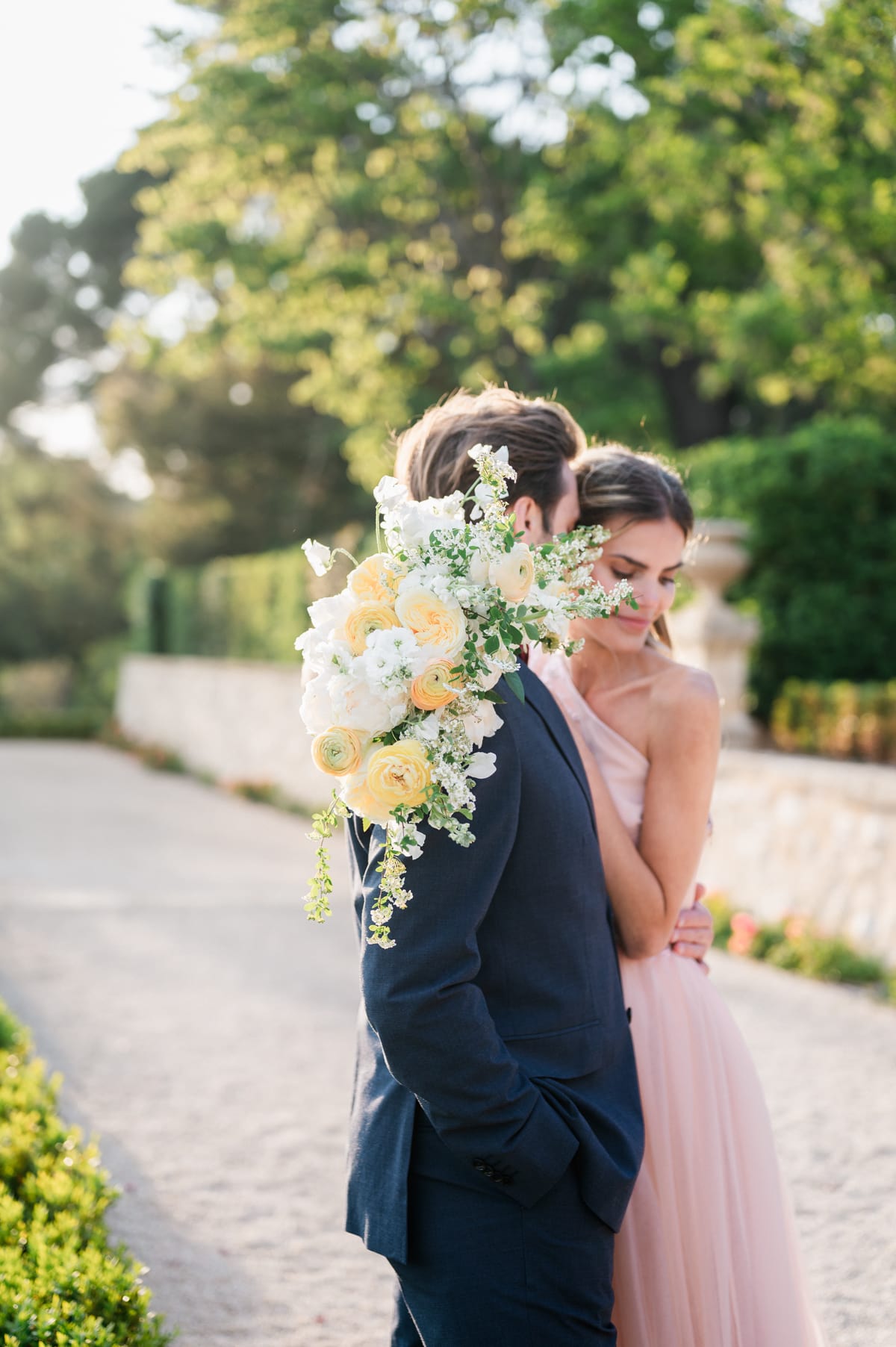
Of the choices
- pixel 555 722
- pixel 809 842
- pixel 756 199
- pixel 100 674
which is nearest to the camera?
pixel 555 722

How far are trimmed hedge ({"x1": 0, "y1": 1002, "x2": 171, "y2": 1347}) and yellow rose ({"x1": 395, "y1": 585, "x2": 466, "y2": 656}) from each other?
1.80 metres

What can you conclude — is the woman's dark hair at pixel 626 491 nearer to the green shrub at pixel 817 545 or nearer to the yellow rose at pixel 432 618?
the yellow rose at pixel 432 618

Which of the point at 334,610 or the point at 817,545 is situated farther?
the point at 817,545

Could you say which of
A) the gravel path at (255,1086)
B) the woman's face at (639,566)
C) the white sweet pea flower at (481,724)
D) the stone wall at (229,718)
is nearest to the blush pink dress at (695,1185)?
the woman's face at (639,566)

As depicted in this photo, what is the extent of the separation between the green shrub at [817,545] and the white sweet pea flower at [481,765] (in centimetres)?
908

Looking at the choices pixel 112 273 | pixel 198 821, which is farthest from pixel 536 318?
pixel 112 273

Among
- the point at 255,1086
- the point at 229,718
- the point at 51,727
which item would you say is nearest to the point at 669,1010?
the point at 255,1086

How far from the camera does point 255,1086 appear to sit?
5293 mm

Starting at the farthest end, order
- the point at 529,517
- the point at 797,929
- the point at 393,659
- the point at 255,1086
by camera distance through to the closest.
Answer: the point at 797,929 < the point at 255,1086 < the point at 529,517 < the point at 393,659

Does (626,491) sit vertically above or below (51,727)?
above

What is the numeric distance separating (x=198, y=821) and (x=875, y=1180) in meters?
10.7

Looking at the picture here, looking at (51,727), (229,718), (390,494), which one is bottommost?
(51,727)

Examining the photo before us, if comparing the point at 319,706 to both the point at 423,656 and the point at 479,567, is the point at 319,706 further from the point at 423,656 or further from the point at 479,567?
the point at 479,567

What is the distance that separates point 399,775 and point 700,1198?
1229 millimetres
